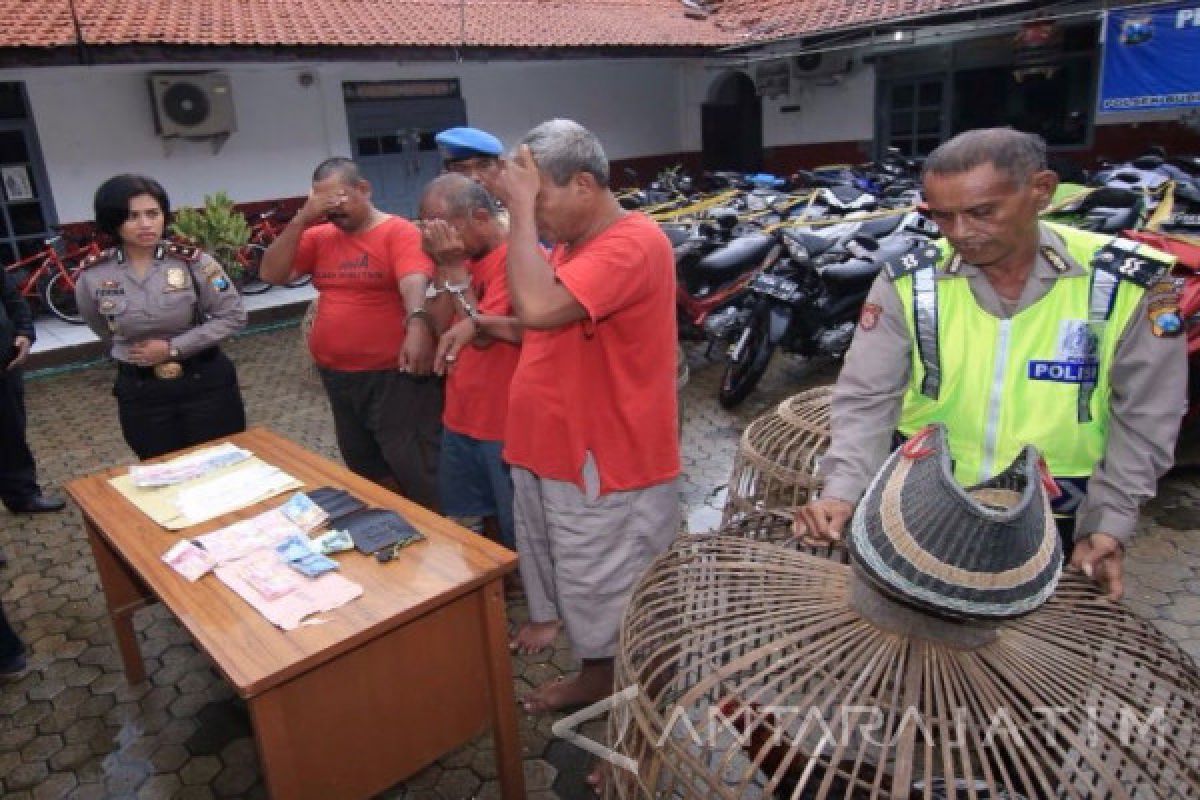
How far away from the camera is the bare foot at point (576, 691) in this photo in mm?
2523

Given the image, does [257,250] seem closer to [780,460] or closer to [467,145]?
[467,145]

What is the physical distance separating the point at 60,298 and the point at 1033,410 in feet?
30.7

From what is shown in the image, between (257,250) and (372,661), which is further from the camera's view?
(257,250)

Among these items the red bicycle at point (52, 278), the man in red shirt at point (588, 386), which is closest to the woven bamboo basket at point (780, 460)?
the man in red shirt at point (588, 386)

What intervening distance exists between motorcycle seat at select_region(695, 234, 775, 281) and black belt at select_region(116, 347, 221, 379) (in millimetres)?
3413

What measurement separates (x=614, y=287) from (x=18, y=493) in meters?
3.81

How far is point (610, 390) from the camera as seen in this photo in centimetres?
223

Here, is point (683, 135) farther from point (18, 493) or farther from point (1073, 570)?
point (1073, 570)

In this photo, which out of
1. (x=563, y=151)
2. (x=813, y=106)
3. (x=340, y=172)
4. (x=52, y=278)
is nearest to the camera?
(x=563, y=151)

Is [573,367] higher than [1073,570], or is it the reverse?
[573,367]

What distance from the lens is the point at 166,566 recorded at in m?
2.09

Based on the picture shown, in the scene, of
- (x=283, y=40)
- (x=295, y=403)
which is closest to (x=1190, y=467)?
(x=295, y=403)

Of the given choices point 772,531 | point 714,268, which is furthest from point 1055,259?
point 714,268

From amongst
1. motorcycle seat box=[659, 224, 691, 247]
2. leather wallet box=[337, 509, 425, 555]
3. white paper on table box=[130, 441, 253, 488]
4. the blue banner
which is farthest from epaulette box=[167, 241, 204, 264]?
the blue banner
